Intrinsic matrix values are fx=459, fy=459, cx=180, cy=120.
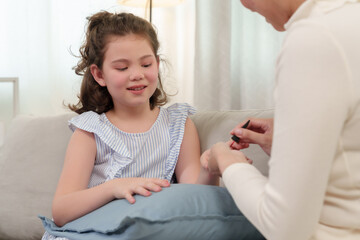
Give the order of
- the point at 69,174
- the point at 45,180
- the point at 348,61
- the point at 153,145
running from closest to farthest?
the point at 348,61 → the point at 69,174 → the point at 153,145 → the point at 45,180

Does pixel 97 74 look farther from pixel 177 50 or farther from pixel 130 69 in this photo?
pixel 177 50

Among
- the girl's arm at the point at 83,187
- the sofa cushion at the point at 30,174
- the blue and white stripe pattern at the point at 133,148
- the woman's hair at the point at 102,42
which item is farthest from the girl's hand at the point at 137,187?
the sofa cushion at the point at 30,174

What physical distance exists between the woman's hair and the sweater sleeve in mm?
866

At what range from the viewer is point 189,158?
59.3 inches

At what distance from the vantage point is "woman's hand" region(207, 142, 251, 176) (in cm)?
88

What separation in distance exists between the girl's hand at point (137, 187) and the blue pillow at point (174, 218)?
0.05 ft

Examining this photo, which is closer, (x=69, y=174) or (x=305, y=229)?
(x=305, y=229)

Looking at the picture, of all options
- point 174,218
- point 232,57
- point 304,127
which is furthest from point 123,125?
point 232,57

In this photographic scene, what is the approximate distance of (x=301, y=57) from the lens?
0.68m

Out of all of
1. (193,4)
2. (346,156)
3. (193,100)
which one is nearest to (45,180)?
(193,100)

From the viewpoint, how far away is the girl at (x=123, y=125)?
1408 mm

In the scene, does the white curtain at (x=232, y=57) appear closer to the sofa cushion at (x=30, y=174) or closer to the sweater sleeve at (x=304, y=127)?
the sofa cushion at (x=30, y=174)

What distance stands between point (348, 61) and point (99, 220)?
675 mm

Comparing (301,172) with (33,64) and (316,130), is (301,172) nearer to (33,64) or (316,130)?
(316,130)
